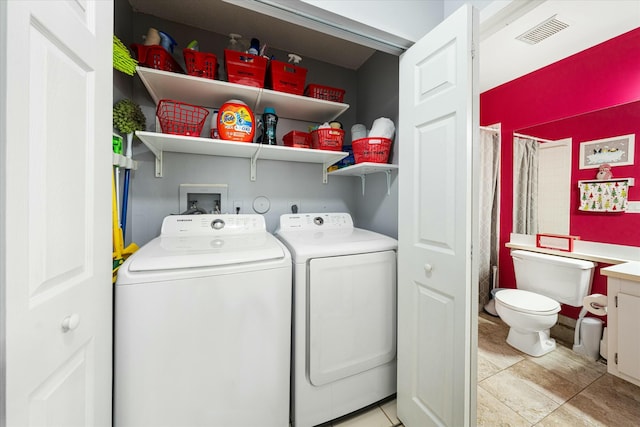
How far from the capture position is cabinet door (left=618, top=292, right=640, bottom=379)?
1535mm

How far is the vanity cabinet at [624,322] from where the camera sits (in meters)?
1.54

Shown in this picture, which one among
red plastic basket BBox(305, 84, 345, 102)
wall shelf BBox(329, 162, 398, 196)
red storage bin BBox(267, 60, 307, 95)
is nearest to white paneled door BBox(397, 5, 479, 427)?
wall shelf BBox(329, 162, 398, 196)

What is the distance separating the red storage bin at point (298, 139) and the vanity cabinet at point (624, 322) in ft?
7.25

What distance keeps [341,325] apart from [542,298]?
198 cm

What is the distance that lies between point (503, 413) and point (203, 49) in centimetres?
318

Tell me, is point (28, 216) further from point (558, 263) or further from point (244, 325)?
point (558, 263)

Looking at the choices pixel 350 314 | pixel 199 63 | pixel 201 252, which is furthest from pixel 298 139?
pixel 350 314

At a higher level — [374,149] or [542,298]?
[374,149]

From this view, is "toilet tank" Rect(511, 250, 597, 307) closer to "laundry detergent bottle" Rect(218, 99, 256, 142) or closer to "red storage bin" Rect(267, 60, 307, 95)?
"red storage bin" Rect(267, 60, 307, 95)

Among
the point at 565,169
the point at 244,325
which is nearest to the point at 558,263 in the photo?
the point at 565,169

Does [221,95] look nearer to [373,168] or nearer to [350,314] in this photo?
[373,168]

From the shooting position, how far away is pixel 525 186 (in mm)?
2531

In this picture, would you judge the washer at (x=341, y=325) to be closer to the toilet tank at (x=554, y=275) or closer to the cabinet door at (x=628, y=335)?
the cabinet door at (x=628, y=335)

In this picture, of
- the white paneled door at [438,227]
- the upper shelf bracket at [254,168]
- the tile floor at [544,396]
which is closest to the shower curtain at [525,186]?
the tile floor at [544,396]
